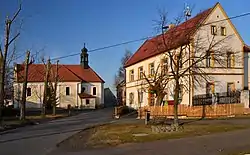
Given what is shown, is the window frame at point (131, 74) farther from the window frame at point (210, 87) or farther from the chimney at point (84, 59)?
the chimney at point (84, 59)

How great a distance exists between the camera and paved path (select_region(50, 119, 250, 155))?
568 inches

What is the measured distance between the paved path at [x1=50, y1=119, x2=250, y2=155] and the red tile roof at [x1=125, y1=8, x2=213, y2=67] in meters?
12.9

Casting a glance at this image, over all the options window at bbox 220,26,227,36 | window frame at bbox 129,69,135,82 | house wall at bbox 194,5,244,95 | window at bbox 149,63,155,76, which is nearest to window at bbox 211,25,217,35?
house wall at bbox 194,5,244,95

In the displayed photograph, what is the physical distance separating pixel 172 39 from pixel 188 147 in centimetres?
2258

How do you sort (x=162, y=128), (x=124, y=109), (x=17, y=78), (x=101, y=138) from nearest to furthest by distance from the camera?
(x=101, y=138) → (x=162, y=128) → (x=124, y=109) → (x=17, y=78)

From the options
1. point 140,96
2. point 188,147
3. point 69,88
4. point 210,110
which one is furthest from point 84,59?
point 188,147

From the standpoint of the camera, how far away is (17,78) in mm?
76562

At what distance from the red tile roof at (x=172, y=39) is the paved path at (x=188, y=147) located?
42.3ft

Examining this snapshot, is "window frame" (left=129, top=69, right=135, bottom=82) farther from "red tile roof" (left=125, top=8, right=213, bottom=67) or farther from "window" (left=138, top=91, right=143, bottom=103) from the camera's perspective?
"window" (left=138, top=91, right=143, bottom=103)

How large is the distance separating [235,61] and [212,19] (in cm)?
603

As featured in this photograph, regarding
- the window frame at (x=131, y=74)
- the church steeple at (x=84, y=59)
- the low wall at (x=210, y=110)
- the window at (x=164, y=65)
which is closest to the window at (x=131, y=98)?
the window frame at (x=131, y=74)

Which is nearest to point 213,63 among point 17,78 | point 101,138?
point 101,138

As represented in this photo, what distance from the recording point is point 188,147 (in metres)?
15.5

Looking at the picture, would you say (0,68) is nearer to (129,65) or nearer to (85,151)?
(85,151)
